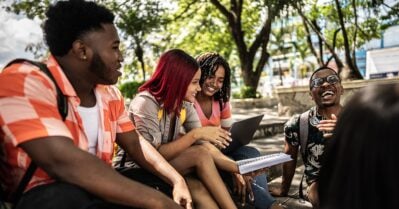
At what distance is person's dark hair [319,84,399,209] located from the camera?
32.5 inches

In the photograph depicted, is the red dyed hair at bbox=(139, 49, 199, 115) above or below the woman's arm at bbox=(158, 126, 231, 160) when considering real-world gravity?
above

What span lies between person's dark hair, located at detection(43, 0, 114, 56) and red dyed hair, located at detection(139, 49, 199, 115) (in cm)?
79

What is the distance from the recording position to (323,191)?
0.96m

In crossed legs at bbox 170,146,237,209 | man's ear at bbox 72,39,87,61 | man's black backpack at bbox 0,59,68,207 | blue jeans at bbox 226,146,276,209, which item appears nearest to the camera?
man's black backpack at bbox 0,59,68,207

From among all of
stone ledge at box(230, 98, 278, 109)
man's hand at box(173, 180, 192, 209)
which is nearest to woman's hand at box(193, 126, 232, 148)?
man's hand at box(173, 180, 192, 209)

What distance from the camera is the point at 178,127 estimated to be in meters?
2.62

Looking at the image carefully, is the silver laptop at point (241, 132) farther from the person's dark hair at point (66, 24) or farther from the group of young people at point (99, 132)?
the person's dark hair at point (66, 24)

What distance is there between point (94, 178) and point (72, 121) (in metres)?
0.31

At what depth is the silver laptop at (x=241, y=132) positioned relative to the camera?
2.87 meters

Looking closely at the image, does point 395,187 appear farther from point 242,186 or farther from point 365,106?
point 242,186

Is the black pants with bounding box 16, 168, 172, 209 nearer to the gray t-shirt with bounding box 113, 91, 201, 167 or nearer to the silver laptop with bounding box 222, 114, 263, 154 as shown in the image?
the gray t-shirt with bounding box 113, 91, 201, 167

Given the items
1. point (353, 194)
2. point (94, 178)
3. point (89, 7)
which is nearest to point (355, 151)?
point (353, 194)

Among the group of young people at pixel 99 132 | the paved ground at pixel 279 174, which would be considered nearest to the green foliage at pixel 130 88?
the paved ground at pixel 279 174

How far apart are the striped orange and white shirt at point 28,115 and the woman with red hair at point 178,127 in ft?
2.34
